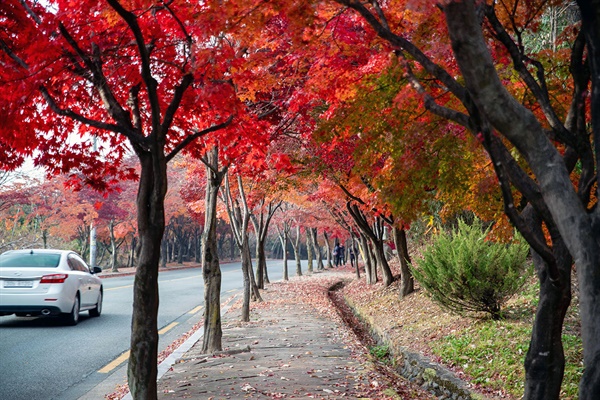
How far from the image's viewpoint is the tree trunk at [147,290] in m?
5.55

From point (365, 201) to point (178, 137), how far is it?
9.64 metres

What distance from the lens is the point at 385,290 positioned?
20422 mm

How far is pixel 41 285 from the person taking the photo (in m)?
11.9

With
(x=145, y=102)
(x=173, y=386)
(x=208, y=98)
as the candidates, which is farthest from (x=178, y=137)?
(x=173, y=386)

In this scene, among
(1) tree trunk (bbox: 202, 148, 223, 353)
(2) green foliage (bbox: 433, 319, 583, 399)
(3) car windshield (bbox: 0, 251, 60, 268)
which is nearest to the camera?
(2) green foliage (bbox: 433, 319, 583, 399)

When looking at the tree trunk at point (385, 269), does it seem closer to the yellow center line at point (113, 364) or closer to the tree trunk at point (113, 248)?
the yellow center line at point (113, 364)

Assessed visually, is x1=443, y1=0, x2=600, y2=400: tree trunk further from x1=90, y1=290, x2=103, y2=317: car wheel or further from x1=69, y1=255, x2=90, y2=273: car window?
x1=90, y1=290, x2=103, y2=317: car wheel

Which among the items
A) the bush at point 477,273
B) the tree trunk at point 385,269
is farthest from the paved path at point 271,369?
the tree trunk at point 385,269

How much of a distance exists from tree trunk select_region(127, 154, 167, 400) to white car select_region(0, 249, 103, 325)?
23.4 ft

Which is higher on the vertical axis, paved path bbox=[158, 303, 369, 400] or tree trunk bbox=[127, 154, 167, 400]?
tree trunk bbox=[127, 154, 167, 400]

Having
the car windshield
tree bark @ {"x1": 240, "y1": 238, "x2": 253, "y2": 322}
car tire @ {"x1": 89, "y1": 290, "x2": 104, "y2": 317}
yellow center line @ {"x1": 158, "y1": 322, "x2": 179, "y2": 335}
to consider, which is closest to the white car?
the car windshield

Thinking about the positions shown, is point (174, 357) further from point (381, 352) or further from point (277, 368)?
point (381, 352)

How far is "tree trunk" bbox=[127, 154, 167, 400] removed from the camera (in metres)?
5.55

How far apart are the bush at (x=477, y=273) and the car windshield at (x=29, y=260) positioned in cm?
792
